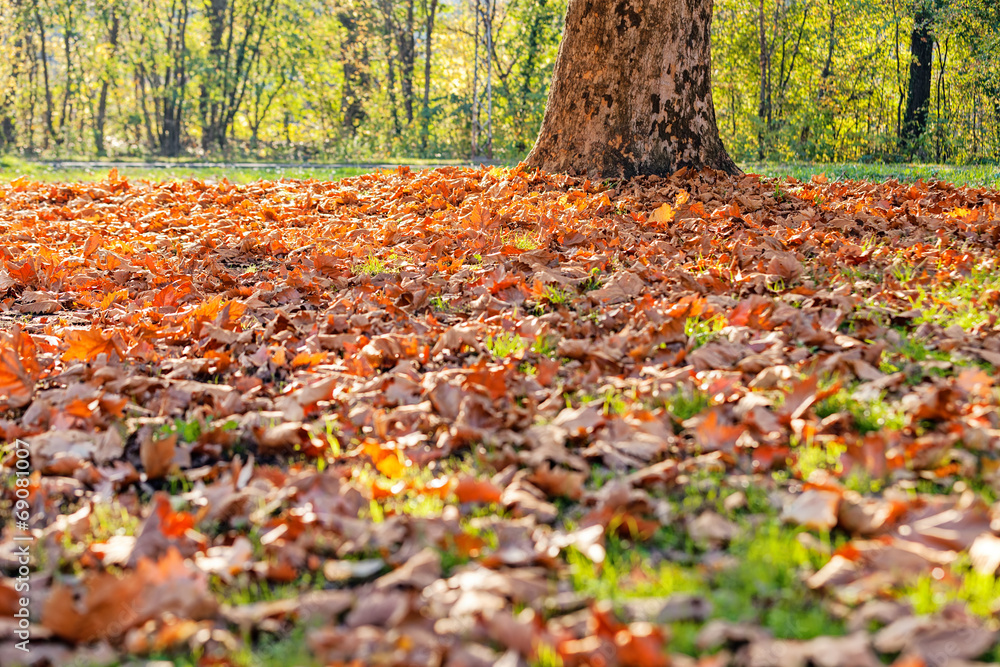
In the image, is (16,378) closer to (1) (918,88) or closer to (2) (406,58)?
(1) (918,88)

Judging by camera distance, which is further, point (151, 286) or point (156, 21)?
point (156, 21)

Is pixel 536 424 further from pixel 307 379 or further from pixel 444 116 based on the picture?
pixel 444 116

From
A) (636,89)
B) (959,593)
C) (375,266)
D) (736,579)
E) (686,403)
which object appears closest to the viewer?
(959,593)

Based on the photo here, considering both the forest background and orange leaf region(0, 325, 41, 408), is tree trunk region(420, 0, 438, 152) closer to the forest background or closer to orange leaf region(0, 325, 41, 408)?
the forest background

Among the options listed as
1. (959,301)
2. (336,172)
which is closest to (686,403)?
(959,301)

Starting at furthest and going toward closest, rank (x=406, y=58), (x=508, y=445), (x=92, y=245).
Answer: (x=406, y=58) < (x=92, y=245) < (x=508, y=445)

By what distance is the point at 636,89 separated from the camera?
667 centimetres

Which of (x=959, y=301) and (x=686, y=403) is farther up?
(x=959, y=301)

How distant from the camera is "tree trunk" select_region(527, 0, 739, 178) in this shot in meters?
6.61

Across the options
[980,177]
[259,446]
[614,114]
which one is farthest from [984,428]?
[980,177]

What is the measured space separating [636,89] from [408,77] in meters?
18.8

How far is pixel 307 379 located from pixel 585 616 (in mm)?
1734

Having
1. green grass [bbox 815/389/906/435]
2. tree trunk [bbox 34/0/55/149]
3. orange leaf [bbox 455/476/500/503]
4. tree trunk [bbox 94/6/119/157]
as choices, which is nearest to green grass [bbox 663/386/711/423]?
green grass [bbox 815/389/906/435]

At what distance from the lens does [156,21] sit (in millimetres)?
21297
